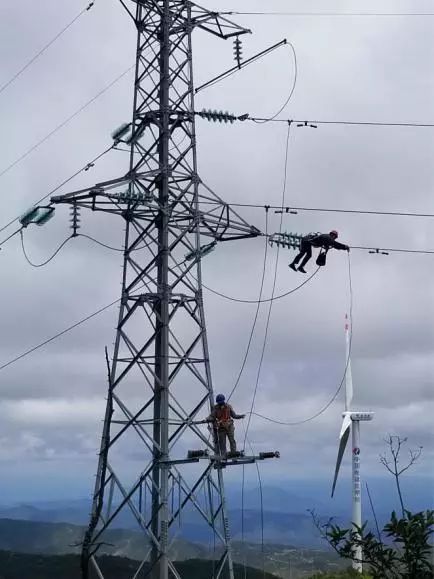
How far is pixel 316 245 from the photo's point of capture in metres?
27.3

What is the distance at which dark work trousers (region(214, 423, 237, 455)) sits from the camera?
2716 centimetres

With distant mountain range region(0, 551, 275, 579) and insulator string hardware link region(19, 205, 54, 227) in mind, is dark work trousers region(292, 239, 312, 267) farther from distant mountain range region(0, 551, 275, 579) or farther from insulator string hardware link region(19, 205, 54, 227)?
distant mountain range region(0, 551, 275, 579)

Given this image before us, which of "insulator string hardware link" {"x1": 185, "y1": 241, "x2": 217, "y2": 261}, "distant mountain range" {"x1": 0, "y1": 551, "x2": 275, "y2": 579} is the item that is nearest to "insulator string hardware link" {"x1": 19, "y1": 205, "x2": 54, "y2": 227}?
"insulator string hardware link" {"x1": 185, "y1": 241, "x2": 217, "y2": 261}

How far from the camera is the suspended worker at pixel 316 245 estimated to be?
88.2ft

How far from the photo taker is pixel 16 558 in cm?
10219

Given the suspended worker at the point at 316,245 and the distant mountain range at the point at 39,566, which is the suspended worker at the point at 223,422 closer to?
the suspended worker at the point at 316,245

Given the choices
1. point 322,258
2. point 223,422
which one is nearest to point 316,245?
point 322,258

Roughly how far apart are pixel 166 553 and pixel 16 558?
78614 mm

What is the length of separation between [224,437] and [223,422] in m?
0.52

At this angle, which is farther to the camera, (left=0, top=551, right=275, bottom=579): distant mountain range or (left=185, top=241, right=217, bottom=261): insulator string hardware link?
(left=0, top=551, right=275, bottom=579): distant mountain range

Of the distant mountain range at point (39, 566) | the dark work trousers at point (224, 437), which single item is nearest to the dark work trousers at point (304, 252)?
the dark work trousers at point (224, 437)

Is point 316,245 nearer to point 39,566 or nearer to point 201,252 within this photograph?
point 201,252

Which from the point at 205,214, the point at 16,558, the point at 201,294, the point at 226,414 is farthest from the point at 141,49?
the point at 16,558

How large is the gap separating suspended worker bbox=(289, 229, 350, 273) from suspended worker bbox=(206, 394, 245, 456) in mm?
4128
